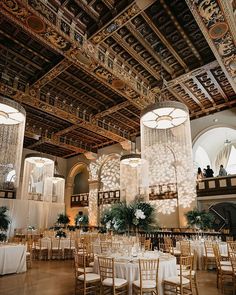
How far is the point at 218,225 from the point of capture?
10305mm

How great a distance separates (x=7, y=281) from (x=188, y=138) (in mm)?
5887

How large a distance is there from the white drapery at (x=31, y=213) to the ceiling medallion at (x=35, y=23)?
35.3ft

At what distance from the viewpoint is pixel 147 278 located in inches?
161

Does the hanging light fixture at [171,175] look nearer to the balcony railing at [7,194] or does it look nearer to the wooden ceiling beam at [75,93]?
the wooden ceiling beam at [75,93]

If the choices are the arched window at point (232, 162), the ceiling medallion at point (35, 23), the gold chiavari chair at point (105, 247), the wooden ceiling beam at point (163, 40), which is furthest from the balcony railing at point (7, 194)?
the arched window at point (232, 162)

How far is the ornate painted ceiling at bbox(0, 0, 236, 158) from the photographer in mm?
5176

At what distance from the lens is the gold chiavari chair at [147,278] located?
12.6ft

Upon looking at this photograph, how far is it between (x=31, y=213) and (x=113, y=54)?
11.3m

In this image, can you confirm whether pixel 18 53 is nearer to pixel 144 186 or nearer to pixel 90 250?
pixel 90 250

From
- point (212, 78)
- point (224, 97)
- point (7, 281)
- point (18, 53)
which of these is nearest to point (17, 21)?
point (18, 53)

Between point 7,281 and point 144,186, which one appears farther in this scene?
point 144,186

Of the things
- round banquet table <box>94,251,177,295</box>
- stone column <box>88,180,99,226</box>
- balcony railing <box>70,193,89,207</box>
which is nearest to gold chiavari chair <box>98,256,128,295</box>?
round banquet table <box>94,251,177,295</box>

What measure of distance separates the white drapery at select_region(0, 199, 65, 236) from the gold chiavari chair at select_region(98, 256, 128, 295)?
1088cm

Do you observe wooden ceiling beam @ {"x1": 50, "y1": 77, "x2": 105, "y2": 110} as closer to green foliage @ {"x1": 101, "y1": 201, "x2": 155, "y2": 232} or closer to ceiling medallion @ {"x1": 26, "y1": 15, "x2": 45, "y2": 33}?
ceiling medallion @ {"x1": 26, "y1": 15, "x2": 45, "y2": 33}
